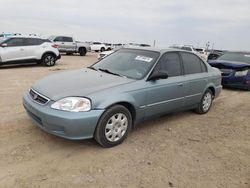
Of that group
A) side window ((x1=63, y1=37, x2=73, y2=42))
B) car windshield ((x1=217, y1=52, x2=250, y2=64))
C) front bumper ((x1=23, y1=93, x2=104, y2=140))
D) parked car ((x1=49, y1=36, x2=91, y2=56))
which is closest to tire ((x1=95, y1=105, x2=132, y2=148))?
front bumper ((x1=23, y1=93, x2=104, y2=140))

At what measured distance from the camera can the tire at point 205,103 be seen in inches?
228

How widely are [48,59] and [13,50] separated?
192cm

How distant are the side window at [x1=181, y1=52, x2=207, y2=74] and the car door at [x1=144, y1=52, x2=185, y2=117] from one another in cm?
21

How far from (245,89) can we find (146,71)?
20.8 ft

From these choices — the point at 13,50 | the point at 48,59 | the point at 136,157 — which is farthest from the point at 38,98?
the point at 48,59

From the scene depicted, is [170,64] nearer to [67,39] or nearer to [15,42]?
[15,42]

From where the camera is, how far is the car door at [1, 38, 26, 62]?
11.8m

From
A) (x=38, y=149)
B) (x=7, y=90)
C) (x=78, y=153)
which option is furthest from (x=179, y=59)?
(x=7, y=90)

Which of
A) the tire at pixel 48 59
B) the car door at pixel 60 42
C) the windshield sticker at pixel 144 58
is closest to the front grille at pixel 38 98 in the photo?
the windshield sticker at pixel 144 58

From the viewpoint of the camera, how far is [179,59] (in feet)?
17.0

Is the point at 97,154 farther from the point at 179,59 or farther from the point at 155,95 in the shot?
the point at 179,59

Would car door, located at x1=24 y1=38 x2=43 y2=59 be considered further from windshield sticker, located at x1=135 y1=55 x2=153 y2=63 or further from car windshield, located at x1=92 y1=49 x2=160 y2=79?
windshield sticker, located at x1=135 y1=55 x2=153 y2=63

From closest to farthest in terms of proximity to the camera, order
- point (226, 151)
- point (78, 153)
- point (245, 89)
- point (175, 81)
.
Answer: point (78, 153) → point (226, 151) → point (175, 81) → point (245, 89)

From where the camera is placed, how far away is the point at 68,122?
3.41 meters
